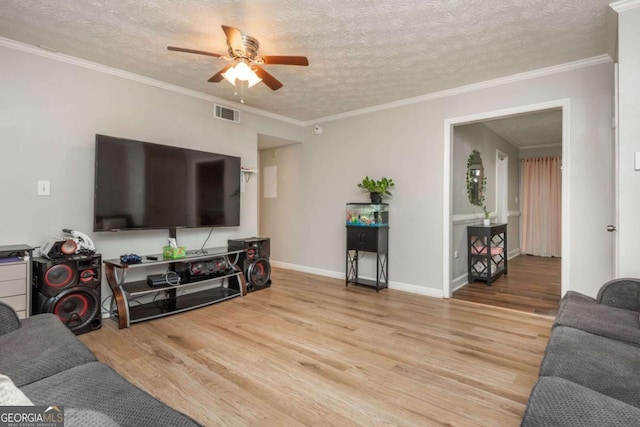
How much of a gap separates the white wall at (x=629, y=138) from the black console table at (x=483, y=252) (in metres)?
2.39

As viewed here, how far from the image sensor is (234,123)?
14.4 ft

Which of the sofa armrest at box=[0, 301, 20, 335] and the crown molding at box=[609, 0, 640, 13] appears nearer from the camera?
the sofa armrest at box=[0, 301, 20, 335]

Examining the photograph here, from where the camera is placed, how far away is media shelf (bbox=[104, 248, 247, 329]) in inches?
118

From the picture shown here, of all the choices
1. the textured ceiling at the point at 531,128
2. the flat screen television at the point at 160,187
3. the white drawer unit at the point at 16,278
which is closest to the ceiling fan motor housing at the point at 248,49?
the flat screen television at the point at 160,187

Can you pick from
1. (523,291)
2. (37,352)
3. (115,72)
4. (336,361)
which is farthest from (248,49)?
(523,291)

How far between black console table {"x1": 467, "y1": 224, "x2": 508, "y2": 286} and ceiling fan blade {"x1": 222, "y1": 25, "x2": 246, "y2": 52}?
3.91 m

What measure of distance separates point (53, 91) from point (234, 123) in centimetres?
190

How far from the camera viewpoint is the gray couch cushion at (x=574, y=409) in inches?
35.3


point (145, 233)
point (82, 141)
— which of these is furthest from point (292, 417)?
point (82, 141)

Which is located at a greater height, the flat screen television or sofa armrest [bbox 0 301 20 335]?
the flat screen television

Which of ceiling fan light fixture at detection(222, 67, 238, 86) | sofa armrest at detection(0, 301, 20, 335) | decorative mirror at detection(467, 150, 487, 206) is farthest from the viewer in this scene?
decorative mirror at detection(467, 150, 487, 206)

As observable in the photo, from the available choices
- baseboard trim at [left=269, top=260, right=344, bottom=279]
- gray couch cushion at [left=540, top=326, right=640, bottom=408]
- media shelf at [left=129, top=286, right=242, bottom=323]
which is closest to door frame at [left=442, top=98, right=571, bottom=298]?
baseboard trim at [left=269, top=260, right=344, bottom=279]

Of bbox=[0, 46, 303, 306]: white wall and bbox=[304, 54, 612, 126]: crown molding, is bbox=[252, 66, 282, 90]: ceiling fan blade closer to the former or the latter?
bbox=[0, 46, 303, 306]: white wall

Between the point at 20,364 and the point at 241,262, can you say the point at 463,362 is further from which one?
the point at 241,262
